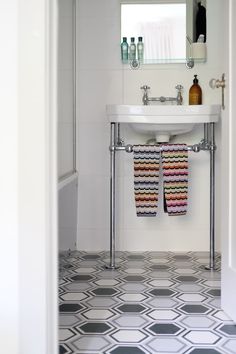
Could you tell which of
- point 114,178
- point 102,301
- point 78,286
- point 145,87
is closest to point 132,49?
point 145,87

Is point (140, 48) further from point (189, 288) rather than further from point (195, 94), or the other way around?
point (189, 288)

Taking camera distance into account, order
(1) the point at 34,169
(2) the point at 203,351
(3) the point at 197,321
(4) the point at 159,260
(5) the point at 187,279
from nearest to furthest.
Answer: (1) the point at 34,169, (2) the point at 203,351, (3) the point at 197,321, (5) the point at 187,279, (4) the point at 159,260

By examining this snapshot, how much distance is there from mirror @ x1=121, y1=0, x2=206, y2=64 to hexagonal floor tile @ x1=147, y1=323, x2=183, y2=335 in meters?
1.70

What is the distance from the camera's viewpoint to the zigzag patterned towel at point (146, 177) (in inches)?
101

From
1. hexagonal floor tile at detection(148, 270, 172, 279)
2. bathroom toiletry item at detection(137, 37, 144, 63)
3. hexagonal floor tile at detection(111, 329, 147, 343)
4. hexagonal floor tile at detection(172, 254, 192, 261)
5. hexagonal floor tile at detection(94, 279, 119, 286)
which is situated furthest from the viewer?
bathroom toiletry item at detection(137, 37, 144, 63)

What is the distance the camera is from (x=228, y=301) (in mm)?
1878

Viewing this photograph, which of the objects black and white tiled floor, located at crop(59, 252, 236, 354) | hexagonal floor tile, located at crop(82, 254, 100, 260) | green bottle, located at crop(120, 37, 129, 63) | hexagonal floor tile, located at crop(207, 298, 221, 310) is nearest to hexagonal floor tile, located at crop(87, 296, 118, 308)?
black and white tiled floor, located at crop(59, 252, 236, 354)

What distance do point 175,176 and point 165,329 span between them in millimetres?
995

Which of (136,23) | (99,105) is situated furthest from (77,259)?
(136,23)

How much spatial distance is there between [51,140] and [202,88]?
1.86 meters

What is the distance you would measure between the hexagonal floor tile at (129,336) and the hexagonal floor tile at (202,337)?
0.16 metres

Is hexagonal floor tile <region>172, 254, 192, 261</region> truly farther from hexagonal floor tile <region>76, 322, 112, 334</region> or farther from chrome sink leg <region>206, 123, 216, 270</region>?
hexagonal floor tile <region>76, 322, 112, 334</region>

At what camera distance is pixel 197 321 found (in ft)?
6.04

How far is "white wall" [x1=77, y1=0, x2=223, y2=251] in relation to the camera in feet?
9.75
